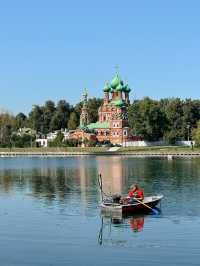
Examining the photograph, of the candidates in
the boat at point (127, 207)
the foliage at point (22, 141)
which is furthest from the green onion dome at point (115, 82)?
the boat at point (127, 207)

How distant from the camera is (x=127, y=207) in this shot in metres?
36.7

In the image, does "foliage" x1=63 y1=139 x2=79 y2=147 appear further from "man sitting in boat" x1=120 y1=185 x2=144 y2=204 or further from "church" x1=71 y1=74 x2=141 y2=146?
"man sitting in boat" x1=120 y1=185 x2=144 y2=204

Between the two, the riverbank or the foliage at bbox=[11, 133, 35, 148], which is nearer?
the riverbank

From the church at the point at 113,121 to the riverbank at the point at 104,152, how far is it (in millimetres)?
9977

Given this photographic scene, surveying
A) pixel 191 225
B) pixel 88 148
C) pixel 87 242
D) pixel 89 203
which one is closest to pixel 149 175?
pixel 89 203

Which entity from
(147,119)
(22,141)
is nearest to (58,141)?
(22,141)

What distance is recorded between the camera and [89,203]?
44531 millimetres

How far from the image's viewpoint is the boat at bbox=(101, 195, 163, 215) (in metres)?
36.6

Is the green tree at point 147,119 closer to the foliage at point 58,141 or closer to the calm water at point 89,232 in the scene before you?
the foliage at point 58,141

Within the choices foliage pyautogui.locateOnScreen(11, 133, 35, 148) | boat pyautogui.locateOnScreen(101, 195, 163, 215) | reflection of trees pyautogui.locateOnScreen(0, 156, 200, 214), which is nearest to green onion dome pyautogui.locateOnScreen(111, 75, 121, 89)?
foliage pyautogui.locateOnScreen(11, 133, 35, 148)

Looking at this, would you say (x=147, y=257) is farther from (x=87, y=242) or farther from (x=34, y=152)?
(x=34, y=152)

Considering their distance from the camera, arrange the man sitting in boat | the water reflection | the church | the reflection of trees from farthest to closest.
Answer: the church → the reflection of trees → the man sitting in boat → the water reflection

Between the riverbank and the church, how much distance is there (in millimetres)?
9977

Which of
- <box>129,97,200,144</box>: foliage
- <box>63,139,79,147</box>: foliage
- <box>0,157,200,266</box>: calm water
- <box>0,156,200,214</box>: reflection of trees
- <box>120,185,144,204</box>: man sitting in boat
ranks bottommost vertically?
<box>0,157,200,266</box>: calm water
